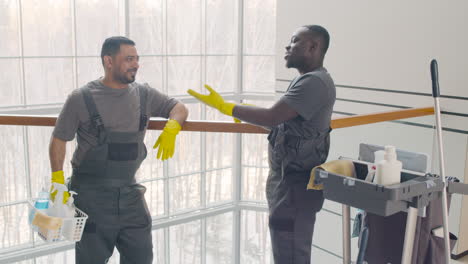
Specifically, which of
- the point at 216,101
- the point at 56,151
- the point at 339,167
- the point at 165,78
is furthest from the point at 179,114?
the point at 165,78

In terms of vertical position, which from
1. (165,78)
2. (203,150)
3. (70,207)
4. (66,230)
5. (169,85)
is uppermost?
(165,78)

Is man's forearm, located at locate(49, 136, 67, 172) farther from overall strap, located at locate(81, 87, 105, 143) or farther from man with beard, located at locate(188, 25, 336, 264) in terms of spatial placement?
man with beard, located at locate(188, 25, 336, 264)

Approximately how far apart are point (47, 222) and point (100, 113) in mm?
682

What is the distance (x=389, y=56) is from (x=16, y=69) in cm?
733

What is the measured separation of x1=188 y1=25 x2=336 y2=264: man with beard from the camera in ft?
9.32

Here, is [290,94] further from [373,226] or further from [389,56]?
[389,56]

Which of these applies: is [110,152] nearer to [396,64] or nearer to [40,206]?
[40,206]

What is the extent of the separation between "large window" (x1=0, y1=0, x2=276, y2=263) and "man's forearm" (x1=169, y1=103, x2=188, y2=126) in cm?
731

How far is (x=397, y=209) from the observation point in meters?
2.26

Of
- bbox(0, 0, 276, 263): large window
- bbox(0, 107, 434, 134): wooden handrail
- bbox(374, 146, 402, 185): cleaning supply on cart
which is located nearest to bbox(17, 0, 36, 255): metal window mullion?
bbox(0, 0, 276, 263): large window

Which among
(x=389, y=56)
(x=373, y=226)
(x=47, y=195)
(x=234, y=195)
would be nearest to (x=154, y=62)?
(x=234, y=195)

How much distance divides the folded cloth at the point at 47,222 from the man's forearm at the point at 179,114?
0.88 metres

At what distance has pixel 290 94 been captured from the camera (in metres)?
2.73

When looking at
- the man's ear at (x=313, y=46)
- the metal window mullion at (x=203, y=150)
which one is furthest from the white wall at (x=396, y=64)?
the metal window mullion at (x=203, y=150)
